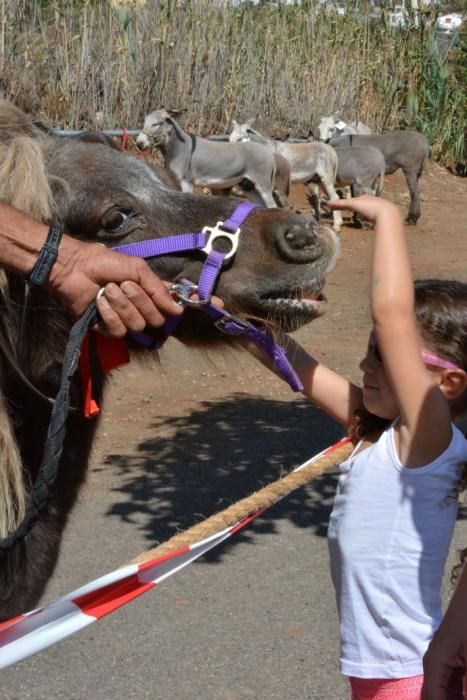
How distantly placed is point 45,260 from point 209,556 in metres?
2.93

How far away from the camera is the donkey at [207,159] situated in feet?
50.0

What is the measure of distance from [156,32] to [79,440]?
14697 millimetres

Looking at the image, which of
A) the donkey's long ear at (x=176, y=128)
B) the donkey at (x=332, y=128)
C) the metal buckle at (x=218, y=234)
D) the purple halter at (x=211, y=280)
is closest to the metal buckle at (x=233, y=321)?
the purple halter at (x=211, y=280)

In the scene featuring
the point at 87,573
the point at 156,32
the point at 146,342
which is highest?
the point at 156,32

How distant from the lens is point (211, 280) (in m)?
2.52

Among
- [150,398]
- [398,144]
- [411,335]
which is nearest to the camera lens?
[411,335]

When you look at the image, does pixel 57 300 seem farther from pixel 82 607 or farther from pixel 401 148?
pixel 401 148

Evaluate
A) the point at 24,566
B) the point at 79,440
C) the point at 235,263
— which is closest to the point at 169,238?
the point at 235,263

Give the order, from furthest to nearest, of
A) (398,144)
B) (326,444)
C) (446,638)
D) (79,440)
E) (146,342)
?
(398,144)
(326,444)
(79,440)
(146,342)
(446,638)

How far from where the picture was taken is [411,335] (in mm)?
2107

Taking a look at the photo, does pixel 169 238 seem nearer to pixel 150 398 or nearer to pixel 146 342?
pixel 146 342

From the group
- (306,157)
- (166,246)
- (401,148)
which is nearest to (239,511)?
(166,246)

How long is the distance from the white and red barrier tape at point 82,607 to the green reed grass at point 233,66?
8581mm

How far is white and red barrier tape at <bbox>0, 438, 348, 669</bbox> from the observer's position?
2.07m
